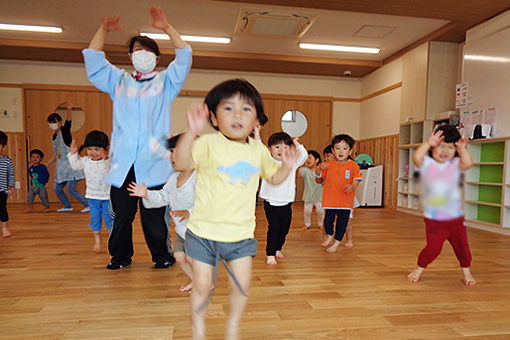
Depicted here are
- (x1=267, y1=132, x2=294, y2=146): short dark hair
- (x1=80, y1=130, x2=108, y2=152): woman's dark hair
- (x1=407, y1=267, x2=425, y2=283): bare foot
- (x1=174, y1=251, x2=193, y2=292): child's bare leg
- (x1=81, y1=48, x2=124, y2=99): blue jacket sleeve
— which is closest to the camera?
(x1=81, y1=48, x2=124, y2=99): blue jacket sleeve

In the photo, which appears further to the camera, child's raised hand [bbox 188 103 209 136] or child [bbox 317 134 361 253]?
child [bbox 317 134 361 253]

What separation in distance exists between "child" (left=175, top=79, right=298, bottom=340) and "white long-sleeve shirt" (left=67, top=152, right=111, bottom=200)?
190cm

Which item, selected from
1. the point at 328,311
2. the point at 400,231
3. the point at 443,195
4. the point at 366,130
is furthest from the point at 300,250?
the point at 366,130

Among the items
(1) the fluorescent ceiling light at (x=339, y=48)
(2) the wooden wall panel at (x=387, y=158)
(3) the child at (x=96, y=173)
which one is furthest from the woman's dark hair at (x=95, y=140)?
(2) the wooden wall panel at (x=387, y=158)

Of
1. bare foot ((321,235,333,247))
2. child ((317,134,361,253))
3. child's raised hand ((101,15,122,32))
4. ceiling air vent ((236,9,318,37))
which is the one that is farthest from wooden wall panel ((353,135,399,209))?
child's raised hand ((101,15,122,32))

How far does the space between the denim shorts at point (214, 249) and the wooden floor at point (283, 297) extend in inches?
21.4

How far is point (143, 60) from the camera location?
1727 millimetres

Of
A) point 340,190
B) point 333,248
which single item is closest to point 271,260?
point 333,248

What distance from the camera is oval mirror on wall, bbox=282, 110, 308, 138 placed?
25.0 ft

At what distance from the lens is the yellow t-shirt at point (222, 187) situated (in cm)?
110

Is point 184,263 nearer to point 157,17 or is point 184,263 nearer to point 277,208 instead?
point 277,208

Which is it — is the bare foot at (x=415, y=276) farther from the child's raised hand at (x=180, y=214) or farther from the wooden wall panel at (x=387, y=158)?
the wooden wall panel at (x=387, y=158)

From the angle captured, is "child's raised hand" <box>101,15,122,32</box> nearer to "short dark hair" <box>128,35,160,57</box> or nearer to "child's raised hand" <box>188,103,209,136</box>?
"short dark hair" <box>128,35,160,57</box>

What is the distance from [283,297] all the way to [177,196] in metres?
0.87
